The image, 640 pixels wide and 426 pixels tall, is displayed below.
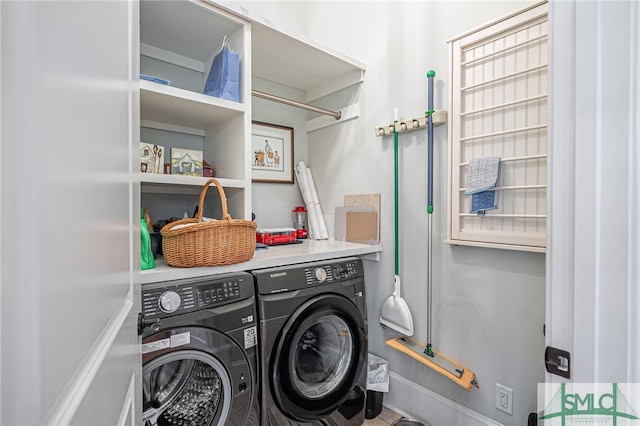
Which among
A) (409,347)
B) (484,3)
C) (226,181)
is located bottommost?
(409,347)

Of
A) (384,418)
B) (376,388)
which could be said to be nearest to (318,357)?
(376,388)

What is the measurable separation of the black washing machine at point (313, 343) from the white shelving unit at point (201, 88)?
5.0 inches

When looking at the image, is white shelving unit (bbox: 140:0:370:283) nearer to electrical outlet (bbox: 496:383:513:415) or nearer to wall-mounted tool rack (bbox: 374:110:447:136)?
wall-mounted tool rack (bbox: 374:110:447:136)

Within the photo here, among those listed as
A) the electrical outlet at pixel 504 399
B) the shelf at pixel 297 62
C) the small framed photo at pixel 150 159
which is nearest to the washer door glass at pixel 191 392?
the small framed photo at pixel 150 159

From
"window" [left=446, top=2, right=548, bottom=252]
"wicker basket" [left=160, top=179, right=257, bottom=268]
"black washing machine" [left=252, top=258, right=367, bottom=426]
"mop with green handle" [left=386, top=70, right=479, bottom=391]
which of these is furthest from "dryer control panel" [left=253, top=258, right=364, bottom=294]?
"window" [left=446, top=2, right=548, bottom=252]

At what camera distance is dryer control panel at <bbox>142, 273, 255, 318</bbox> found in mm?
1129

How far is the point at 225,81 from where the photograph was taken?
1599 millimetres

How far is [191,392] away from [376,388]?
43.9 inches

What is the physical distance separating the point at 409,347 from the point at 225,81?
5.85ft

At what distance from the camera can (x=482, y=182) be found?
1.48m

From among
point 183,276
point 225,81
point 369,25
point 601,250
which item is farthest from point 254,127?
point 601,250

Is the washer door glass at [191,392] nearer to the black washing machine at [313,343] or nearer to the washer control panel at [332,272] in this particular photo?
the black washing machine at [313,343]

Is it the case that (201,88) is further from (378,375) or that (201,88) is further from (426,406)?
(426,406)

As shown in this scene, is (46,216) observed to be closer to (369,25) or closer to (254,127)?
(254,127)
